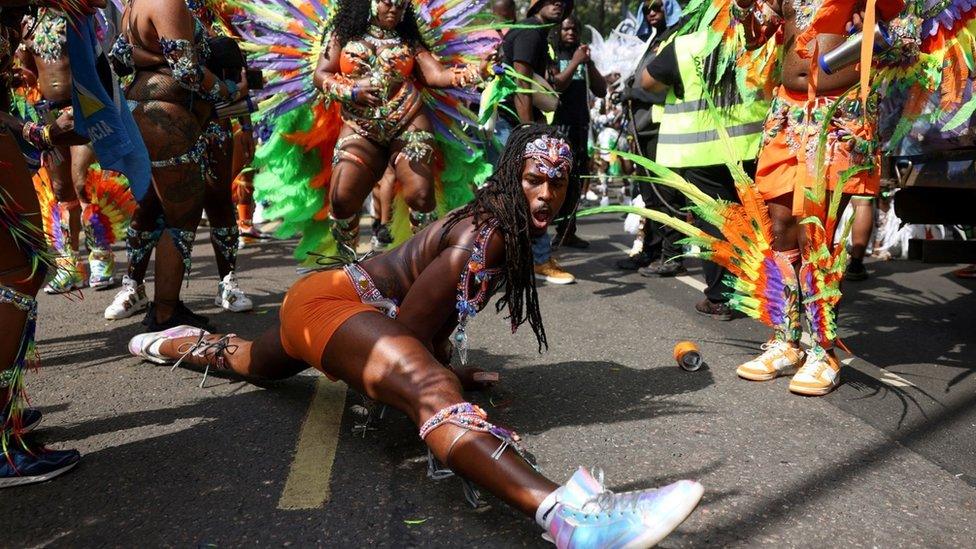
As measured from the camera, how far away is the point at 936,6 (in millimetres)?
3551

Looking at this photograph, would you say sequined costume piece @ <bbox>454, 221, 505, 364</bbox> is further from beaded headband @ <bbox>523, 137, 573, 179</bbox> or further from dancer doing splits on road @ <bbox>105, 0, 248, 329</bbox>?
dancer doing splits on road @ <bbox>105, 0, 248, 329</bbox>

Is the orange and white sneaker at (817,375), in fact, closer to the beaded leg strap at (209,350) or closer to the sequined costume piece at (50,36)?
the beaded leg strap at (209,350)

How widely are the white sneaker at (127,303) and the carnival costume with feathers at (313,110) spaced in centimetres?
103

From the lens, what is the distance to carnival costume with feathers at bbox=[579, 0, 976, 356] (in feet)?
Result: 11.3

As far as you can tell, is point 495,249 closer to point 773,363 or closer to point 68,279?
point 773,363

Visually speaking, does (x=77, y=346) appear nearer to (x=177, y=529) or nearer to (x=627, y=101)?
(x=177, y=529)

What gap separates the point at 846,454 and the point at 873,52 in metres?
1.73

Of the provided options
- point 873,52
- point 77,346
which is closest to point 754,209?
point 873,52

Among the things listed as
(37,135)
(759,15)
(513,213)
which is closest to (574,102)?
(759,15)

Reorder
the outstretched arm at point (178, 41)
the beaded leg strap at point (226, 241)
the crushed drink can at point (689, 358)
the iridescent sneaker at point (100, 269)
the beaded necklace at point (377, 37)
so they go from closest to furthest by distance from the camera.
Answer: the crushed drink can at point (689, 358) → the outstretched arm at point (178, 41) → the beaded necklace at point (377, 37) → the beaded leg strap at point (226, 241) → the iridescent sneaker at point (100, 269)

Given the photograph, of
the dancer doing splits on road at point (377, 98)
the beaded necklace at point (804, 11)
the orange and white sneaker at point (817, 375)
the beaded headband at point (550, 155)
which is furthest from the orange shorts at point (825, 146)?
the dancer doing splits on road at point (377, 98)

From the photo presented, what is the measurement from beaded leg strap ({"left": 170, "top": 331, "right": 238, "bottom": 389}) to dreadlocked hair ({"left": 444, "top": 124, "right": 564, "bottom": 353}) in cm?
128

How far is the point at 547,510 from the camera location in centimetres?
203

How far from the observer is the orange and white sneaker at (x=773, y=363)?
3.69 m
